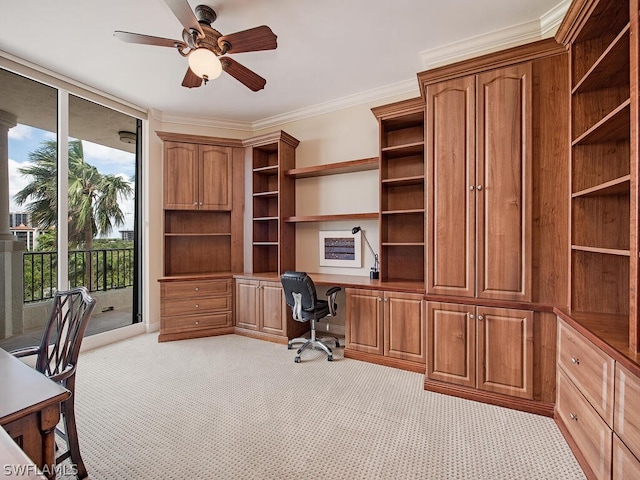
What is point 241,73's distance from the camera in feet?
8.04

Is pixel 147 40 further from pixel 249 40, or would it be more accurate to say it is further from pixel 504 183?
pixel 504 183

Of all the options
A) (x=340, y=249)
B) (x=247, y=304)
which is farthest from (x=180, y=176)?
(x=340, y=249)

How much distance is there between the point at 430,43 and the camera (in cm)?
265

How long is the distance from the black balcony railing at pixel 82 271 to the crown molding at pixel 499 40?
13.9 feet

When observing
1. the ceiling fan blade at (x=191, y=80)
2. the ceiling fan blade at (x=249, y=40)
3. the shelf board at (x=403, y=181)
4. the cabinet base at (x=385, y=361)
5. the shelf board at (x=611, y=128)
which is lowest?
the cabinet base at (x=385, y=361)

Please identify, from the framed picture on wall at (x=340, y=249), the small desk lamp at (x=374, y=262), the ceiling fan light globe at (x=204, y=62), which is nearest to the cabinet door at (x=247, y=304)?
the framed picture on wall at (x=340, y=249)

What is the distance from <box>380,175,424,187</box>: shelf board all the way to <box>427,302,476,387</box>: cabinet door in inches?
48.5

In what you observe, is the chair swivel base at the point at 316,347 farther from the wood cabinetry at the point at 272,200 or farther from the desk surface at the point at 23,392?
the desk surface at the point at 23,392

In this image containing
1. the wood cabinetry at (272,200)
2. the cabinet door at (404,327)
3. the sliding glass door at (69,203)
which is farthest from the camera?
the wood cabinetry at (272,200)

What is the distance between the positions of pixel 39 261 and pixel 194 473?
289 cm

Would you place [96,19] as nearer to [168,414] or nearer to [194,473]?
[168,414]

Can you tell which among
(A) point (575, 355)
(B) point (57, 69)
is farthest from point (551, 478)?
(B) point (57, 69)

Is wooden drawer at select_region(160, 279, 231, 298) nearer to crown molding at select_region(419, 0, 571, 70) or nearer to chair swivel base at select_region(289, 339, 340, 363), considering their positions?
chair swivel base at select_region(289, 339, 340, 363)

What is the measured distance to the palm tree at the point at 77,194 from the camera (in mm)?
3043
